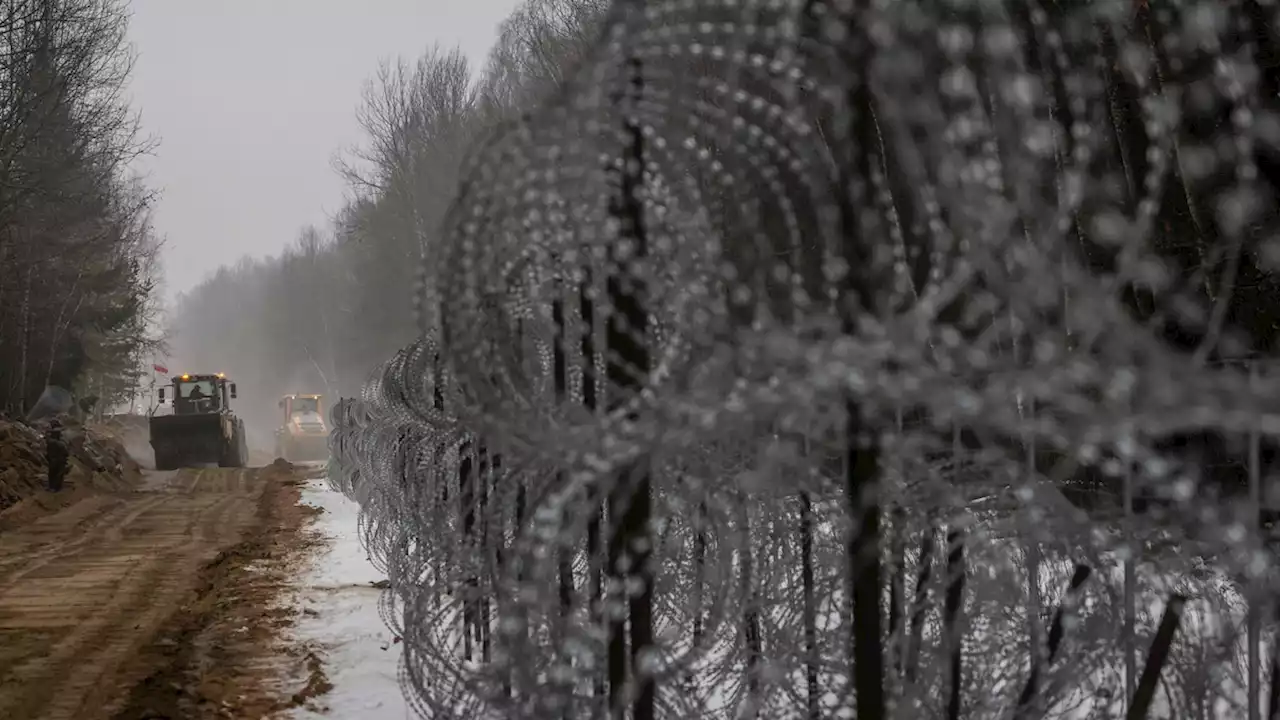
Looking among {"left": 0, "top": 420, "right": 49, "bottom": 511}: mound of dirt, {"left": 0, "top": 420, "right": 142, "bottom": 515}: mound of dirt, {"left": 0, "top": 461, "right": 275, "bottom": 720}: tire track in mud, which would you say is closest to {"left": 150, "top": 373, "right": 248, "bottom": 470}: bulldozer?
{"left": 0, "top": 420, "right": 142, "bottom": 515}: mound of dirt

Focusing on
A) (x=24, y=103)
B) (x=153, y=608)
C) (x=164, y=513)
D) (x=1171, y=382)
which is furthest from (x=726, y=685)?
(x=24, y=103)

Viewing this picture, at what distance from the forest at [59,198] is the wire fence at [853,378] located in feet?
53.5

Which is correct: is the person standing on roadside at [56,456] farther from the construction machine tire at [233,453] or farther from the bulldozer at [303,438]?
the bulldozer at [303,438]

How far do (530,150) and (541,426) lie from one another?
1.94ft

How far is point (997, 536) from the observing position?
2.42 m

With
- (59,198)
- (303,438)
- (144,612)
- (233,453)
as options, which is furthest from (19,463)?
(303,438)

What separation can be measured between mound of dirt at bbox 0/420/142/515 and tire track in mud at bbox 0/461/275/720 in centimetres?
138

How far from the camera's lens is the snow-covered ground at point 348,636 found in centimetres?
576

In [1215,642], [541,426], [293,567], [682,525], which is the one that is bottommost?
[293,567]

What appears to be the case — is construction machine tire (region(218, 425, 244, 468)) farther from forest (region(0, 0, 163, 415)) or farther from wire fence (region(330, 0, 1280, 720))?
wire fence (region(330, 0, 1280, 720))

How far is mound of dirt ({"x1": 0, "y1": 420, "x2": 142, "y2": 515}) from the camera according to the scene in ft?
52.0

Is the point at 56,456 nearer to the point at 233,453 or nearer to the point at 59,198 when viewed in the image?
the point at 59,198

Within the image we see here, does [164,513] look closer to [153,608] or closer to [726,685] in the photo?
[153,608]

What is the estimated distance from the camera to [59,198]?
19.4 metres
